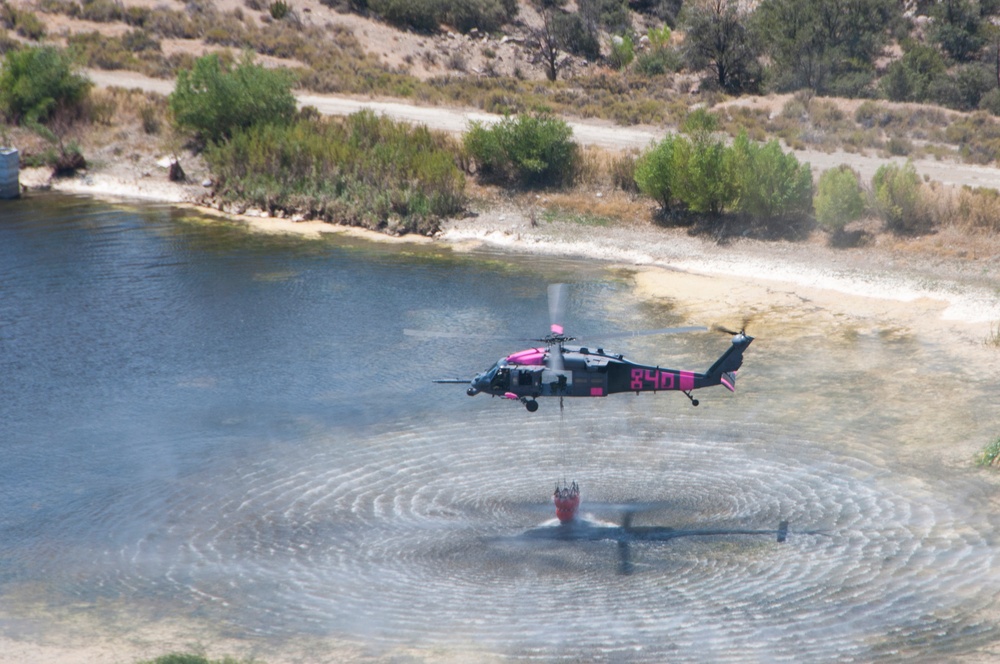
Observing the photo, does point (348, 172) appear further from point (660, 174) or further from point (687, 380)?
point (687, 380)

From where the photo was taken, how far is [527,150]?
4559 cm

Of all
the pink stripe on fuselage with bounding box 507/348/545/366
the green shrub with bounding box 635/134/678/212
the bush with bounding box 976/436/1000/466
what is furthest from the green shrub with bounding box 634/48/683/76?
the pink stripe on fuselage with bounding box 507/348/545/366

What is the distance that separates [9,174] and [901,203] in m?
36.0

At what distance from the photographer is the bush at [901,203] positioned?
37969 millimetres

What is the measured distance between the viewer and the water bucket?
4650cm

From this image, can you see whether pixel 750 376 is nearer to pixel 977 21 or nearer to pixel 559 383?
pixel 559 383

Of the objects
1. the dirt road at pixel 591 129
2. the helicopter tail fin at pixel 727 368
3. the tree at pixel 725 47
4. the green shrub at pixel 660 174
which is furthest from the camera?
the tree at pixel 725 47

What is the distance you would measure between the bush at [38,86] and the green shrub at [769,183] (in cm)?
3199

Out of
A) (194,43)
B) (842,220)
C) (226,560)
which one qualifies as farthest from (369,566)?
(194,43)

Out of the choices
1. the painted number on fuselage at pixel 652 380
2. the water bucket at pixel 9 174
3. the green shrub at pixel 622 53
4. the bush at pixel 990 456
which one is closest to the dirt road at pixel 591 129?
the water bucket at pixel 9 174

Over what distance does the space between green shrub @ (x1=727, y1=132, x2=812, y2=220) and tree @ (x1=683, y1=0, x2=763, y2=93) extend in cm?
2445

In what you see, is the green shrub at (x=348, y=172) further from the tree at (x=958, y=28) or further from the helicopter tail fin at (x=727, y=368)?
the tree at (x=958, y=28)

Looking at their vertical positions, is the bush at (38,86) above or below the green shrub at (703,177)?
above

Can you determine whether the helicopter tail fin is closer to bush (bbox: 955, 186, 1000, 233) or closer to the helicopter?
the helicopter
